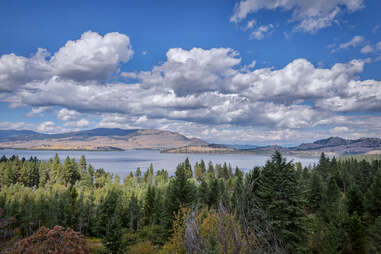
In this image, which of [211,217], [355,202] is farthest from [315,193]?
[211,217]

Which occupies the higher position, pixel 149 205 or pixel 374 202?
pixel 374 202

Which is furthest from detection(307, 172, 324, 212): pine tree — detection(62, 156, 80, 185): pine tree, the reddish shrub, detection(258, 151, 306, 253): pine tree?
detection(62, 156, 80, 185): pine tree

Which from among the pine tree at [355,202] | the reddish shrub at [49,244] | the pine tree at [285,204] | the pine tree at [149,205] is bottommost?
the pine tree at [149,205]

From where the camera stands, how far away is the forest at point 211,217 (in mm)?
7762

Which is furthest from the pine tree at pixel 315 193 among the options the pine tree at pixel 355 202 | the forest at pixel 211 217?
the pine tree at pixel 355 202

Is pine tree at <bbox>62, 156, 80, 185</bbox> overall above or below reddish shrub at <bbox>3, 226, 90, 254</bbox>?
below

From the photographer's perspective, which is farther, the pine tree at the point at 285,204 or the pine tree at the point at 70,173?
the pine tree at the point at 70,173

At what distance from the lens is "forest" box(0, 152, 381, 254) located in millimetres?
7762

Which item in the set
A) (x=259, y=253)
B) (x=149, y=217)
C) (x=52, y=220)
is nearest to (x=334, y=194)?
(x=149, y=217)

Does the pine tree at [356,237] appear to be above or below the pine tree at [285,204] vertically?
below

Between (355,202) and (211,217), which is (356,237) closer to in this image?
(355,202)

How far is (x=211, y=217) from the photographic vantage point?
13.5 m

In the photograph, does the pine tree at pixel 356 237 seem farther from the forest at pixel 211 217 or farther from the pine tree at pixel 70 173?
the pine tree at pixel 70 173

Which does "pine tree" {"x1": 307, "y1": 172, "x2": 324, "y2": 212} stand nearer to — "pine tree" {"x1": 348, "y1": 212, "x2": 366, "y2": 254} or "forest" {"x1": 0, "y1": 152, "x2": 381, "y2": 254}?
"forest" {"x1": 0, "y1": 152, "x2": 381, "y2": 254}
